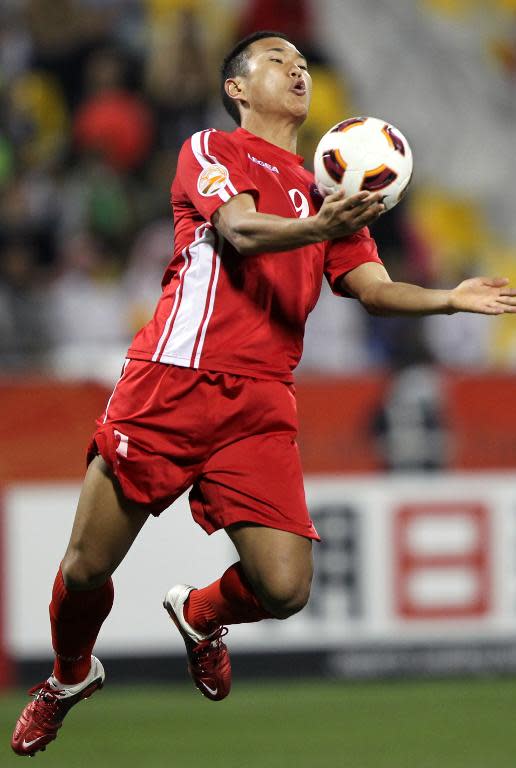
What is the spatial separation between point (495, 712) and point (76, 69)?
5482 millimetres

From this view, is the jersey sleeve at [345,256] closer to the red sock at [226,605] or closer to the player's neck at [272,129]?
the player's neck at [272,129]

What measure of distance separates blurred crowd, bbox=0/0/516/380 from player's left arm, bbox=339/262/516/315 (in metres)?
3.27

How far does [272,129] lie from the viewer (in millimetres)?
4879

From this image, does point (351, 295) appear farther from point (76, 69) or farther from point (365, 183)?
point (76, 69)

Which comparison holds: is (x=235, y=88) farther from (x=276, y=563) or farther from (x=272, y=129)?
(x=276, y=563)

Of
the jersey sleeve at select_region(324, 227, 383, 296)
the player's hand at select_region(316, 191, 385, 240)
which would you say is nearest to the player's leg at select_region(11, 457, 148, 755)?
the jersey sleeve at select_region(324, 227, 383, 296)

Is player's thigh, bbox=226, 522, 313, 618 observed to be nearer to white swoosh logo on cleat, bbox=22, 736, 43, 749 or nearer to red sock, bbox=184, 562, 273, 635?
red sock, bbox=184, 562, 273, 635

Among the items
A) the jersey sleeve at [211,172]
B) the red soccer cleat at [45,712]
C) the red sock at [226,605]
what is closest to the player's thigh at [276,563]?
the red sock at [226,605]

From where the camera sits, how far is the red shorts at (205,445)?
464cm

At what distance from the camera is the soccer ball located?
4406 millimetres

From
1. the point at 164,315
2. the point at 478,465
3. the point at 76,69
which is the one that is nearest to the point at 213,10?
the point at 76,69

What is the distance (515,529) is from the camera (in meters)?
8.04

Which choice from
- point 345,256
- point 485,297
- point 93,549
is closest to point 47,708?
point 93,549

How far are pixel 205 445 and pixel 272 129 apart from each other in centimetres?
109
